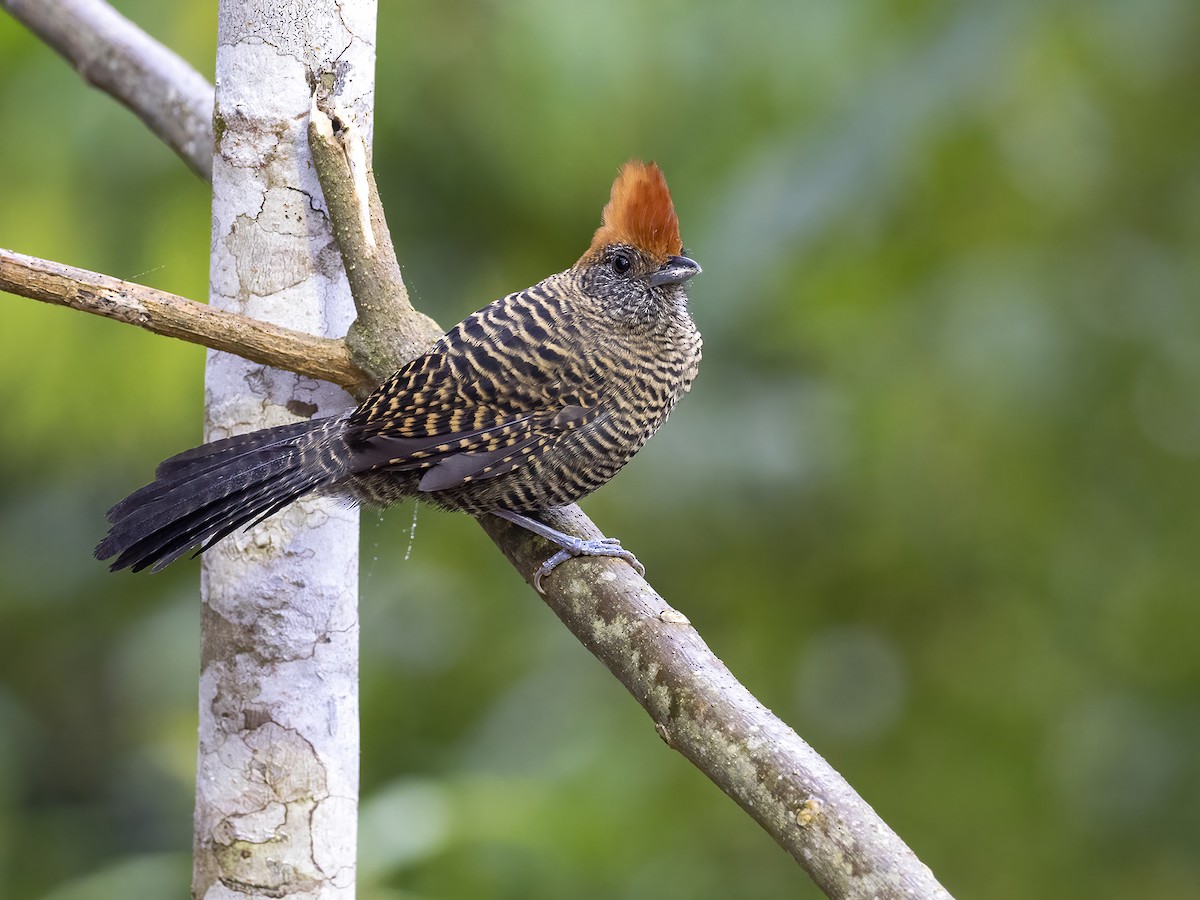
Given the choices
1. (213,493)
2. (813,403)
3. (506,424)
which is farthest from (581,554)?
(813,403)

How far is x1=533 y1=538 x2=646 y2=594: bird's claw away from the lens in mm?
2270

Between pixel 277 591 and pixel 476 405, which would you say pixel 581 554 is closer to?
pixel 476 405

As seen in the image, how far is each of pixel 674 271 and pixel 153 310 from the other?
100cm

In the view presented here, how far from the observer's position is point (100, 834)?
4.69m

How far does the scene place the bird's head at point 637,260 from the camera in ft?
8.62

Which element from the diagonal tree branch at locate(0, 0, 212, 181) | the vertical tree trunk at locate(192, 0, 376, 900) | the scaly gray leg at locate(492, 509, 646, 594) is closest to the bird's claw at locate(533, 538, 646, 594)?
the scaly gray leg at locate(492, 509, 646, 594)

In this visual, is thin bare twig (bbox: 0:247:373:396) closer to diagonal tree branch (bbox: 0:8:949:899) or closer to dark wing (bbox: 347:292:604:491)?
diagonal tree branch (bbox: 0:8:949:899)

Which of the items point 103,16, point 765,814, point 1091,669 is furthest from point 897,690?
point 103,16

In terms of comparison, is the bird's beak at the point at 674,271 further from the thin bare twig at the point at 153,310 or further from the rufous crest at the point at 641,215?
the thin bare twig at the point at 153,310

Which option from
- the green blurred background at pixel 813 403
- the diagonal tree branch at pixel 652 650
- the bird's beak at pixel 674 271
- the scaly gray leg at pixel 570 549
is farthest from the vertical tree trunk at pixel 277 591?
the green blurred background at pixel 813 403

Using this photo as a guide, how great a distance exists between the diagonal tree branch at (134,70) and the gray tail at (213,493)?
34.0 inches

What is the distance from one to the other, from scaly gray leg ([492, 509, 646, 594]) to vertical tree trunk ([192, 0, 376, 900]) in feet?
1.17

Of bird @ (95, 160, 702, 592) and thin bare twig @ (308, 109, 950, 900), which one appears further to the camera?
bird @ (95, 160, 702, 592)

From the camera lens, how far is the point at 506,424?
98.6 inches
